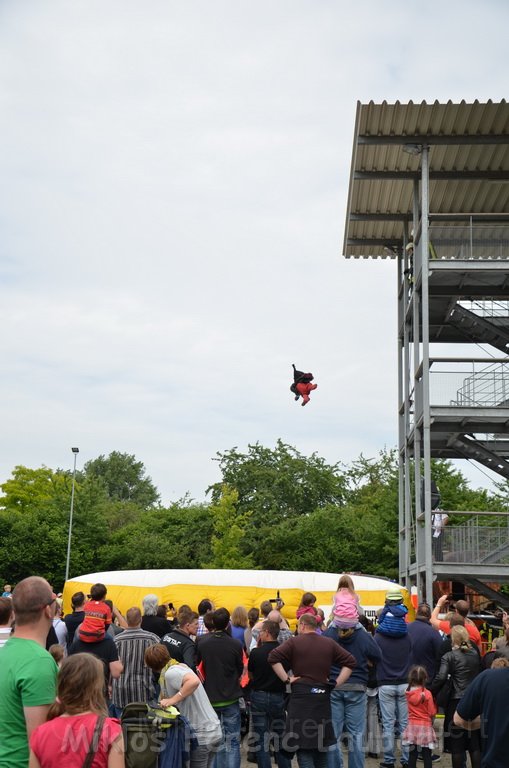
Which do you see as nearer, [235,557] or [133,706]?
[133,706]

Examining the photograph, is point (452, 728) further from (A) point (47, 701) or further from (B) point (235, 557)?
(B) point (235, 557)

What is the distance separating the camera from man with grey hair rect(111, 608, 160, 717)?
320 inches

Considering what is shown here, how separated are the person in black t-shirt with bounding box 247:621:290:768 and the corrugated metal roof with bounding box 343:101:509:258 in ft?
62.7

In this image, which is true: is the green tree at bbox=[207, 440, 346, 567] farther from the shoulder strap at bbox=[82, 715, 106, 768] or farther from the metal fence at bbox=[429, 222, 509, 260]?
the shoulder strap at bbox=[82, 715, 106, 768]

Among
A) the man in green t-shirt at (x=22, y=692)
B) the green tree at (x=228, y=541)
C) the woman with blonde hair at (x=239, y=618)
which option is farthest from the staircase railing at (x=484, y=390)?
the green tree at (x=228, y=541)

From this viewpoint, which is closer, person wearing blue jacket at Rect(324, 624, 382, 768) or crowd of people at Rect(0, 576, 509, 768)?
crowd of people at Rect(0, 576, 509, 768)

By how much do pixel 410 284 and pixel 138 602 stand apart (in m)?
13.5

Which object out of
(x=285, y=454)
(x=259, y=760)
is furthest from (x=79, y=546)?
(x=259, y=760)

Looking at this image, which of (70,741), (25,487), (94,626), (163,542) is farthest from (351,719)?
(25,487)

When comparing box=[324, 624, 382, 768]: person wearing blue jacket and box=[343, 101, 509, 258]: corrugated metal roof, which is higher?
box=[343, 101, 509, 258]: corrugated metal roof

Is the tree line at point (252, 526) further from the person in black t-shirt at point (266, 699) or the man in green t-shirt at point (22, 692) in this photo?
the man in green t-shirt at point (22, 692)

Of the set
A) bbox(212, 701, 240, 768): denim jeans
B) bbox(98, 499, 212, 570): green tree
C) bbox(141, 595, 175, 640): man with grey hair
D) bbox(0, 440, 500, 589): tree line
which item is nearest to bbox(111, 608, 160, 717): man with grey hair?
bbox(212, 701, 240, 768): denim jeans

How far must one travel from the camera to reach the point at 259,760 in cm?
939

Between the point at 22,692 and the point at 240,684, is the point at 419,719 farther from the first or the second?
the point at 22,692
